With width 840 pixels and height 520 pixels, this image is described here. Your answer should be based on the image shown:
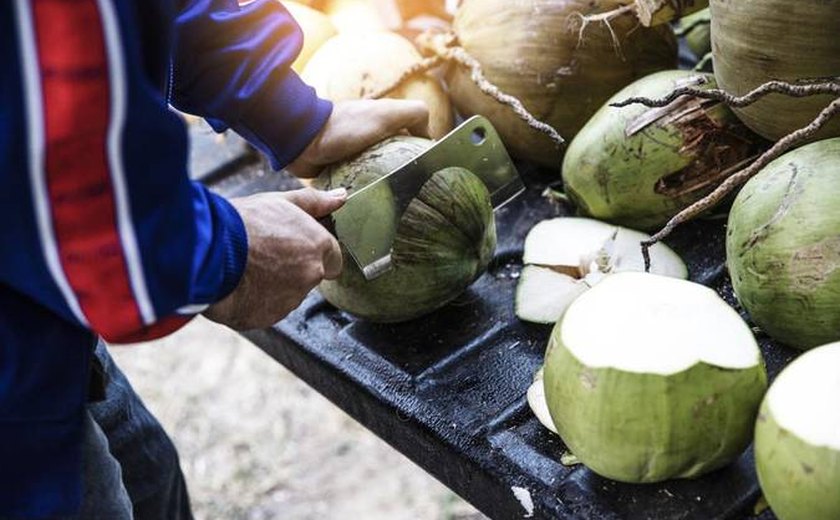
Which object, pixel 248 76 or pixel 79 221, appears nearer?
pixel 79 221

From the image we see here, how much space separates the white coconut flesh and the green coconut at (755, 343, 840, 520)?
0.90ft

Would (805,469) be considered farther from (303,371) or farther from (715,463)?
(303,371)

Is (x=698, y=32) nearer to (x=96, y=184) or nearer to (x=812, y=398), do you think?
(x=812, y=398)

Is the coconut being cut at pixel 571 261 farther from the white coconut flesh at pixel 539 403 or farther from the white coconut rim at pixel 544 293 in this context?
the white coconut flesh at pixel 539 403

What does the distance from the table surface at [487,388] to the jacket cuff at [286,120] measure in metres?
A: 0.25

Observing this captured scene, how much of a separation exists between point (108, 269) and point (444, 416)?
529 millimetres

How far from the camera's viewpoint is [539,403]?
1.29 m

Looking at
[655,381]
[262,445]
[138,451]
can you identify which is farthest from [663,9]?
[262,445]

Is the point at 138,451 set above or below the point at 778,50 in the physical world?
below

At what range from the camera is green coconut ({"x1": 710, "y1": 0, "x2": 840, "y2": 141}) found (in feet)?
4.33

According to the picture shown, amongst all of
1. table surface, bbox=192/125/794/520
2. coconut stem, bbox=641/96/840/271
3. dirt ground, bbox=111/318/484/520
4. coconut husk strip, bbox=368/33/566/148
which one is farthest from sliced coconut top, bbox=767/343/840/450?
dirt ground, bbox=111/318/484/520

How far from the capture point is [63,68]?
2.73 feet

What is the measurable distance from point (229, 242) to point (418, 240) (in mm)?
404

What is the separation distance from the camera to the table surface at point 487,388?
1157 mm
